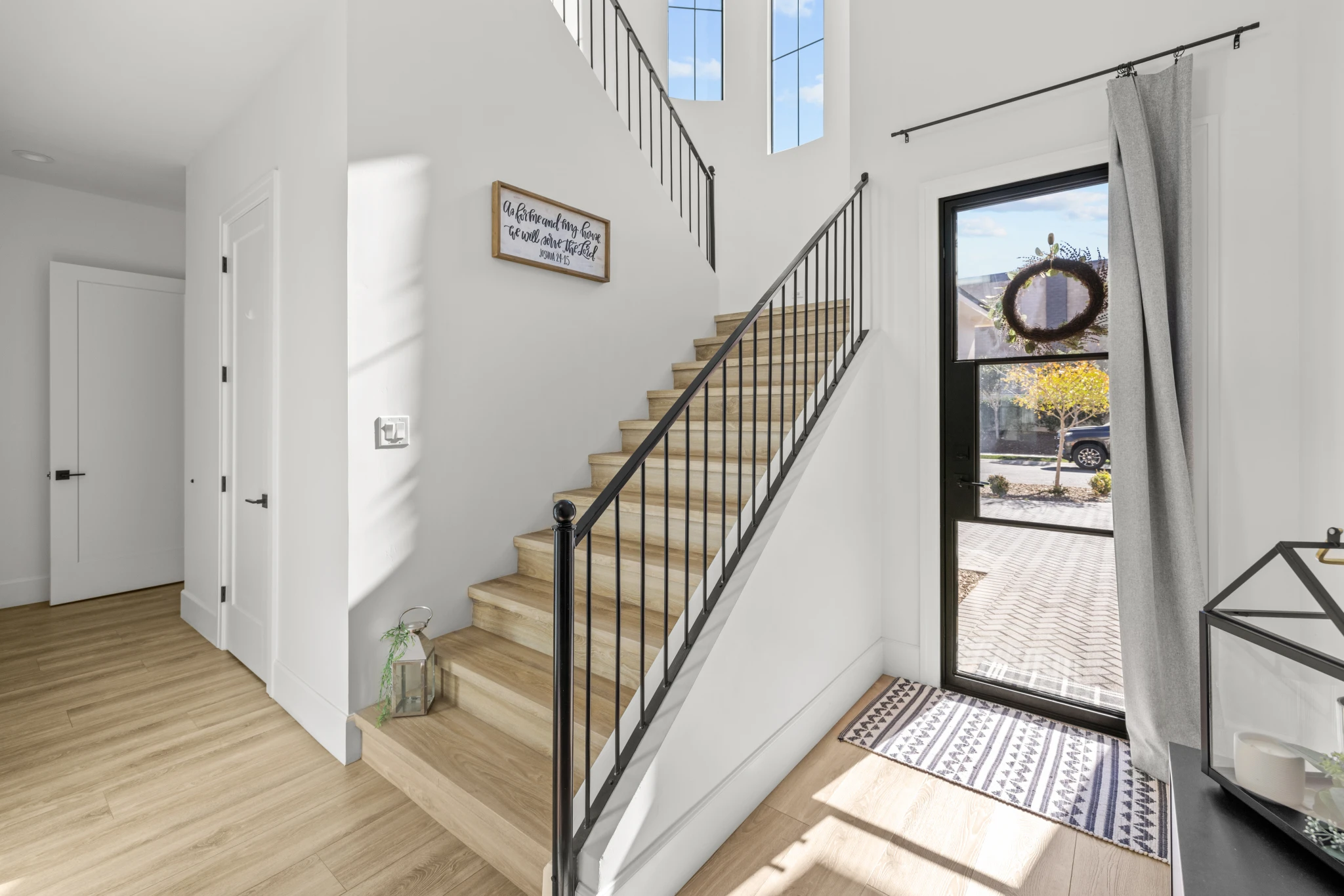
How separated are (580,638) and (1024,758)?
5.65ft

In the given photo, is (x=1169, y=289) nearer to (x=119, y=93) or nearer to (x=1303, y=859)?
(x=1303, y=859)

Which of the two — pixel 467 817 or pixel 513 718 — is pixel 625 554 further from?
pixel 467 817

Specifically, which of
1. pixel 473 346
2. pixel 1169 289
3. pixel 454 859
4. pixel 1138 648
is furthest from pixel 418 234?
pixel 1138 648

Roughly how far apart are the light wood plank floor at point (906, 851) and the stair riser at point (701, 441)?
1.30 meters

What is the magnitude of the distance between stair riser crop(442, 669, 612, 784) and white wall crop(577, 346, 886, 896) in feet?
0.65

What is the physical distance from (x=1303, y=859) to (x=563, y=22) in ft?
12.1

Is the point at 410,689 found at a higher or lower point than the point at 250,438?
lower

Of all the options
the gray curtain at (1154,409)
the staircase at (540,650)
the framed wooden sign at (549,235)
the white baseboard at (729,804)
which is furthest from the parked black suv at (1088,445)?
the framed wooden sign at (549,235)

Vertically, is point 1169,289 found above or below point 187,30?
below

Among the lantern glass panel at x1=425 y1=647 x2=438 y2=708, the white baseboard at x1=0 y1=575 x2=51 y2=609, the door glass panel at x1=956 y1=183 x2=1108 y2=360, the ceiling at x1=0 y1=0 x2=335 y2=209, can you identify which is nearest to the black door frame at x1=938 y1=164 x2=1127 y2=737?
the door glass panel at x1=956 y1=183 x2=1108 y2=360

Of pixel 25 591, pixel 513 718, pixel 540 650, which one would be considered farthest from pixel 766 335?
pixel 25 591

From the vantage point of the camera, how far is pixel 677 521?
8.21 feet

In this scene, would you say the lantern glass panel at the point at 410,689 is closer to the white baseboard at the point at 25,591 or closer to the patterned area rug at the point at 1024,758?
the patterned area rug at the point at 1024,758

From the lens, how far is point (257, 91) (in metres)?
2.89
